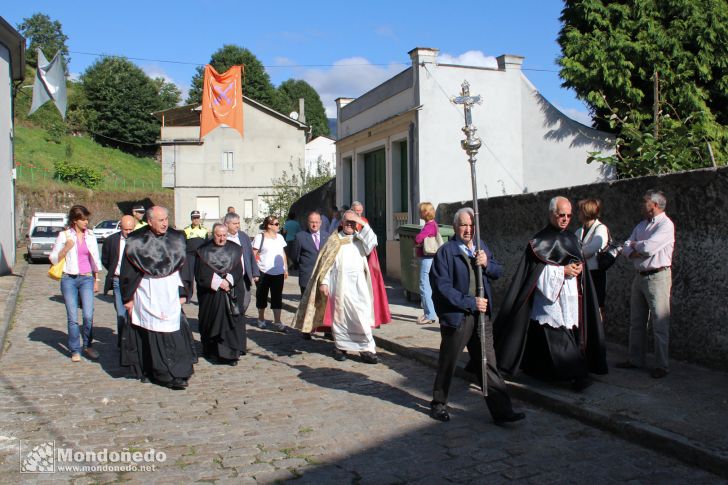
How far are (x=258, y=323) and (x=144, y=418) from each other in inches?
210

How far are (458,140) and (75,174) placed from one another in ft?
133

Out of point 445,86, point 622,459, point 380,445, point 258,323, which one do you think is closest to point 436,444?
point 380,445

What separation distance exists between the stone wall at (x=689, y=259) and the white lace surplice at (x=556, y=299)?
5.23ft

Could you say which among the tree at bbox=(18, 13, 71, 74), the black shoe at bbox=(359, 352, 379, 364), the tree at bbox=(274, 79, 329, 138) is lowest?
the black shoe at bbox=(359, 352, 379, 364)

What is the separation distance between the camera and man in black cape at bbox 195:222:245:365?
27.7ft

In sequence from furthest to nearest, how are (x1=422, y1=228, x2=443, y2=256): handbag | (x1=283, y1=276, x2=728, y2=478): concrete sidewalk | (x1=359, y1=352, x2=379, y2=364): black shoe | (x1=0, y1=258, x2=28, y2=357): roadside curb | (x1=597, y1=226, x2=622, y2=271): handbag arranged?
(x1=422, y1=228, x2=443, y2=256): handbag < (x1=0, y1=258, x2=28, y2=357): roadside curb < (x1=359, y1=352, x2=379, y2=364): black shoe < (x1=597, y1=226, x2=622, y2=271): handbag < (x1=283, y1=276, x2=728, y2=478): concrete sidewalk

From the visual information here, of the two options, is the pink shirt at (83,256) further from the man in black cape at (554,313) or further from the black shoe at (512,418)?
the black shoe at (512,418)

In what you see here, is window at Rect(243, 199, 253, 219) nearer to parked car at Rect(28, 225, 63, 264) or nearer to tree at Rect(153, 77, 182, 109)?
parked car at Rect(28, 225, 63, 264)

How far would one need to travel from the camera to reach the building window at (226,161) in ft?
149

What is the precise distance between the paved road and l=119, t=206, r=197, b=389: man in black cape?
0.21 m

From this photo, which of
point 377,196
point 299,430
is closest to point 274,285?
point 299,430

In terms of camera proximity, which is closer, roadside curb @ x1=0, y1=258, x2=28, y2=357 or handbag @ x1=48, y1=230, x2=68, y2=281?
handbag @ x1=48, y1=230, x2=68, y2=281

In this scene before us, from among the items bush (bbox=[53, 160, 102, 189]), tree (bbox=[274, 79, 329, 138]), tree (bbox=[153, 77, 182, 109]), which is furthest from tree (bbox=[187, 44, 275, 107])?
bush (bbox=[53, 160, 102, 189])

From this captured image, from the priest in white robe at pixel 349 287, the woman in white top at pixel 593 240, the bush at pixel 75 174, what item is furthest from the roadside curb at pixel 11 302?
the bush at pixel 75 174
